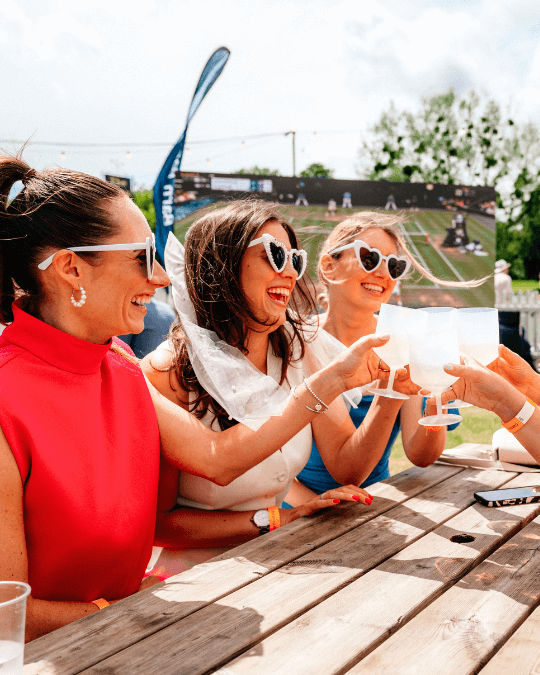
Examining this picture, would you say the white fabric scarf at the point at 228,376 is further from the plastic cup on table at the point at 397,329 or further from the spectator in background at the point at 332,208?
the spectator in background at the point at 332,208

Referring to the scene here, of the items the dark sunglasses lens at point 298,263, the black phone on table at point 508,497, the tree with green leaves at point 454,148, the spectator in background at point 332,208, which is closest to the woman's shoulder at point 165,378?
the dark sunglasses lens at point 298,263

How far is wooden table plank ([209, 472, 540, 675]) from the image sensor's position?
102 centimetres

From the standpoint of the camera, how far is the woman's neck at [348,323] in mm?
3107

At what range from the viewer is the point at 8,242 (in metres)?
1.61

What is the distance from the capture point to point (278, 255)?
2.14 meters

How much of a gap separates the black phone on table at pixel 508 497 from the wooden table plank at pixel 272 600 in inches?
2.7

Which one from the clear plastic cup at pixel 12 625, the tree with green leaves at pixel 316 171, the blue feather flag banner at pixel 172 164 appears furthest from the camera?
the tree with green leaves at pixel 316 171

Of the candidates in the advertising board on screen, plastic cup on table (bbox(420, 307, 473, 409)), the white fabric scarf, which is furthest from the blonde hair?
the advertising board on screen

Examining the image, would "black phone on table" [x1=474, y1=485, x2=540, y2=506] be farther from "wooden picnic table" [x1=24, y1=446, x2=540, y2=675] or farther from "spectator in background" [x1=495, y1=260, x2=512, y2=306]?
"spectator in background" [x1=495, y1=260, x2=512, y2=306]

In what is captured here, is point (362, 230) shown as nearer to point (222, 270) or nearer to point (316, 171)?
point (222, 270)

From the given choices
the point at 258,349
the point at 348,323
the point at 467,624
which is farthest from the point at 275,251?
the point at 467,624

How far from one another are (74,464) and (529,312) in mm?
12060

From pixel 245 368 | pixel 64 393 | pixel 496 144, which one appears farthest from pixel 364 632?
pixel 496 144

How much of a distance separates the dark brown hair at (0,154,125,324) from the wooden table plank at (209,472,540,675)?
103 cm
